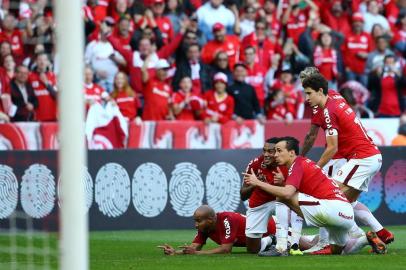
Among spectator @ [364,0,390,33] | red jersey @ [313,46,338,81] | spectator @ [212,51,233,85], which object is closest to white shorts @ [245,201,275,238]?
spectator @ [212,51,233,85]

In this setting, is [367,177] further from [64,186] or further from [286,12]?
[286,12]

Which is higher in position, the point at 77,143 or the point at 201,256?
the point at 77,143

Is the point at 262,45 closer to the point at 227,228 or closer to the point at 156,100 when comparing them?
the point at 156,100

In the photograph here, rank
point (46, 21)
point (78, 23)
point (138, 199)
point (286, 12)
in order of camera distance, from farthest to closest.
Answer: point (286, 12) → point (46, 21) → point (138, 199) → point (78, 23)

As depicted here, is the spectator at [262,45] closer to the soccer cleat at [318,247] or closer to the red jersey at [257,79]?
the red jersey at [257,79]

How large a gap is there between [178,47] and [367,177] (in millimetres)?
8604

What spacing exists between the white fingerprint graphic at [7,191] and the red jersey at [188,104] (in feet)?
13.6

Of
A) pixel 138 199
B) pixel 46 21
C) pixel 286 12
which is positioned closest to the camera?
pixel 138 199

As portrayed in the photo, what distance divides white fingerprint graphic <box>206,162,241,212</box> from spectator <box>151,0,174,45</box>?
4011mm

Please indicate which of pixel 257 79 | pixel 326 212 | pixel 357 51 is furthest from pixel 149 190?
pixel 357 51

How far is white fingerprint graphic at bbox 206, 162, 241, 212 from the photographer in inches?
728

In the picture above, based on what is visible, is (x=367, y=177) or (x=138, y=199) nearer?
(x=367, y=177)

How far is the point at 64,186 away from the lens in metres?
7.20

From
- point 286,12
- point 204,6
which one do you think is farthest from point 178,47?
point 286,12
